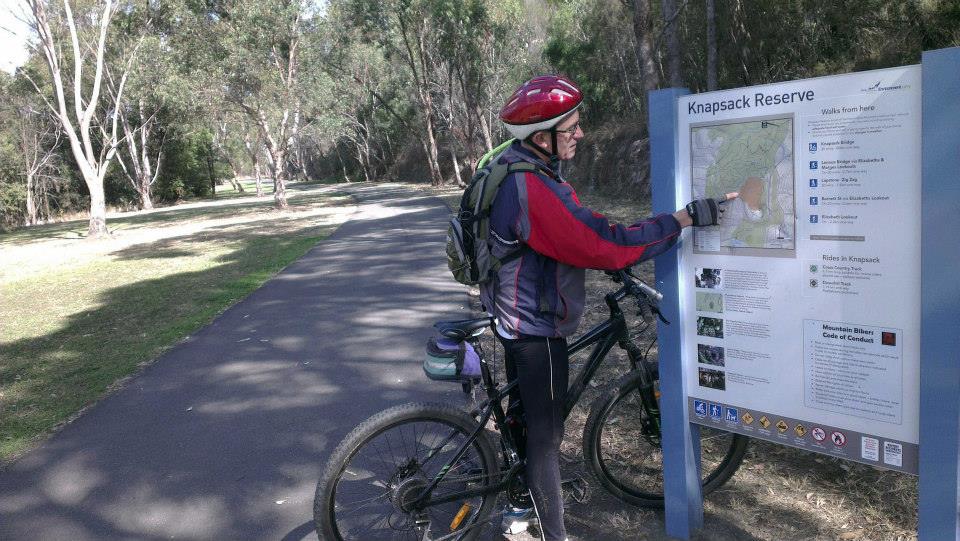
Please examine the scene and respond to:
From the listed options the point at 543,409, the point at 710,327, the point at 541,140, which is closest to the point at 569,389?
the point at 543,409

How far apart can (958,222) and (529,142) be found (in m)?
1.45

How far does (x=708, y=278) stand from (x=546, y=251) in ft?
2.28

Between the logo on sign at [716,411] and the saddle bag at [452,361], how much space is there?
982 mm

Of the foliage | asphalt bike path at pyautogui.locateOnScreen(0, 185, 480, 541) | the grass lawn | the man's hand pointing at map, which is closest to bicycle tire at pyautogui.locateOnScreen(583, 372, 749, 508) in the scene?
the man's hand pointing at map

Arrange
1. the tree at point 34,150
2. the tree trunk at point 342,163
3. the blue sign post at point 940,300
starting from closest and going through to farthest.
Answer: the blue sign post at point 940,300 < the tree at point 34,150 < the tree trunk at point 342,163

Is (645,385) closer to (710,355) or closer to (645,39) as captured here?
(710,355)

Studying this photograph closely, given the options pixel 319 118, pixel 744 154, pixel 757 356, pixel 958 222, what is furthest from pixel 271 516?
pixel 319 118

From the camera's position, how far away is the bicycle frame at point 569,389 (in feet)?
9.81

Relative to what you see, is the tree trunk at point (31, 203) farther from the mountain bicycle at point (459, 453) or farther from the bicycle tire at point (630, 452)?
the bicycle tire at point (630, 452)

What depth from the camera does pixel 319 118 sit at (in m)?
30.4

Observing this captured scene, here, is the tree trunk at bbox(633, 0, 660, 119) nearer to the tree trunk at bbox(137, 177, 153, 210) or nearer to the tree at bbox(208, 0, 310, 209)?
the tree at bbox(208, 0, 310, 209)

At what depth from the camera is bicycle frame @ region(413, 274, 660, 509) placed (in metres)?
2.99

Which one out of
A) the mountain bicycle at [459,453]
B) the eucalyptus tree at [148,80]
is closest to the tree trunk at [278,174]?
the eucalyptus tree at [148,80]

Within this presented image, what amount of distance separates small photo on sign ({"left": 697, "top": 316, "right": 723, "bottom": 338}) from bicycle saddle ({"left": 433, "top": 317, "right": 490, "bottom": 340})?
876 mm
